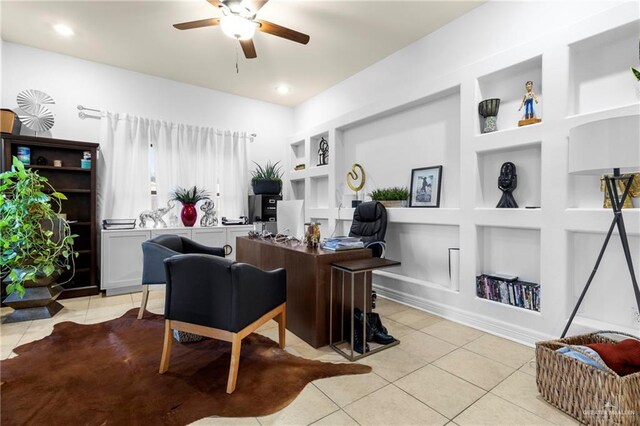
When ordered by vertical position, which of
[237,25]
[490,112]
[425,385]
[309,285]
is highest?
[237,25]

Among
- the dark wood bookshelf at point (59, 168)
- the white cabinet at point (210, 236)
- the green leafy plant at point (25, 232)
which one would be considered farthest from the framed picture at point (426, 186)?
the dark wood bookshelf at point (59, 168)

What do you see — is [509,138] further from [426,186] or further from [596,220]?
[426,186]

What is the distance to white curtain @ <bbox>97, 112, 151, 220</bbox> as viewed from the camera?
4164mm

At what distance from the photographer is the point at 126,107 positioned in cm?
441

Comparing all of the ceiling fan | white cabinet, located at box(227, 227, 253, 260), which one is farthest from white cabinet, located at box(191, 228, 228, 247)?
the ceiling fan

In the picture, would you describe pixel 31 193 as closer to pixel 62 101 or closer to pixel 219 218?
pixel 62 101

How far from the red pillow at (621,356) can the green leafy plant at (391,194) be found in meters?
2.32

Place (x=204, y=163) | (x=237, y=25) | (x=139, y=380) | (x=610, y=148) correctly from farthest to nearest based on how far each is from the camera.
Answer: (x=204, y=163) → (x=237, y=25) → (x=139, y=380) → (x=610, y=148)

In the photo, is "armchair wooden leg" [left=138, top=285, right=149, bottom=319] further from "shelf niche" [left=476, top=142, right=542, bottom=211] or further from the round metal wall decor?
"shelf niche" [left=476, top=142, right=542, bottom=211]

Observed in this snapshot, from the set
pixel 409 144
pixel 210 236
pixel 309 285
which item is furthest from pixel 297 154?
pixel 309 285

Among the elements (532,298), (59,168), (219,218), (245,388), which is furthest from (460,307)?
(59,168)

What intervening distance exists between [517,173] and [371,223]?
1580mm

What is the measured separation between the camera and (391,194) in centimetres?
379

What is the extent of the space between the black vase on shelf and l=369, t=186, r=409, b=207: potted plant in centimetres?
115
